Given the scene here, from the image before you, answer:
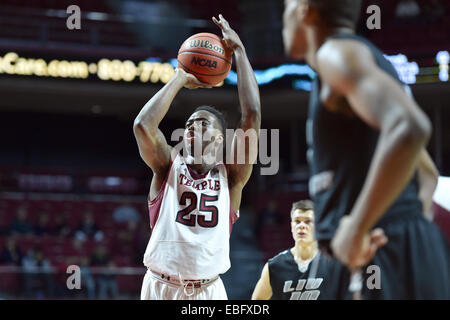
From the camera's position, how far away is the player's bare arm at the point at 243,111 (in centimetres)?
336

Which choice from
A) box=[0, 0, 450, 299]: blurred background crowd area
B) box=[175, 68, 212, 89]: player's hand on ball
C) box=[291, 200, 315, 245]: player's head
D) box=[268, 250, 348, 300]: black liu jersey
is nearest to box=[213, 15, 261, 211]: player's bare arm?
box=[175, 68, 212, 89]: player's hand on ball

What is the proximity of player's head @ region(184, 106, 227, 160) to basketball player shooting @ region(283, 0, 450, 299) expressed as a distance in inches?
60.3

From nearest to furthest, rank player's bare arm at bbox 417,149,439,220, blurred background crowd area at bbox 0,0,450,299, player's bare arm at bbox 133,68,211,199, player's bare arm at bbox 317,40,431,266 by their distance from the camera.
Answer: player's bare arm at bbox 317,40,431,266
player's bare arm at bbox 417,149,439,220
player's bare arm at bbox 133,68,211,199
blurred background crowd area at bbox 0,0,450,299

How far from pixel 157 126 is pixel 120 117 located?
1171 cm

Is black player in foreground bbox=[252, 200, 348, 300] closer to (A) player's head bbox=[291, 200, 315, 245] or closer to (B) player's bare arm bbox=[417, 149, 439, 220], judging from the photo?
(A) player's head bbox=[291, 200, 315, 245]

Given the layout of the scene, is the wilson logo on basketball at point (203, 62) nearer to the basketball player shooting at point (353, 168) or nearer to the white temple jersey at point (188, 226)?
the white temple jersey at point (188, 226)

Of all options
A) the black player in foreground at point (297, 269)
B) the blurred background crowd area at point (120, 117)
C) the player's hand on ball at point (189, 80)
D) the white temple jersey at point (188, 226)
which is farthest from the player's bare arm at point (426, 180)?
the blurred background crowd area at point (120, 117)

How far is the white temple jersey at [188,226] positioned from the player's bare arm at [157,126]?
0.20ft

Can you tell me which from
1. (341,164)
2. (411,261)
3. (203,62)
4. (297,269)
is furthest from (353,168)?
(297,269)

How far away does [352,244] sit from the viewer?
1.69 meters

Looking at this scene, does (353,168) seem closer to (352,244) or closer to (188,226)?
(352,244)

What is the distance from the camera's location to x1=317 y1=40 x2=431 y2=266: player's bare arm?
5.16 feet
